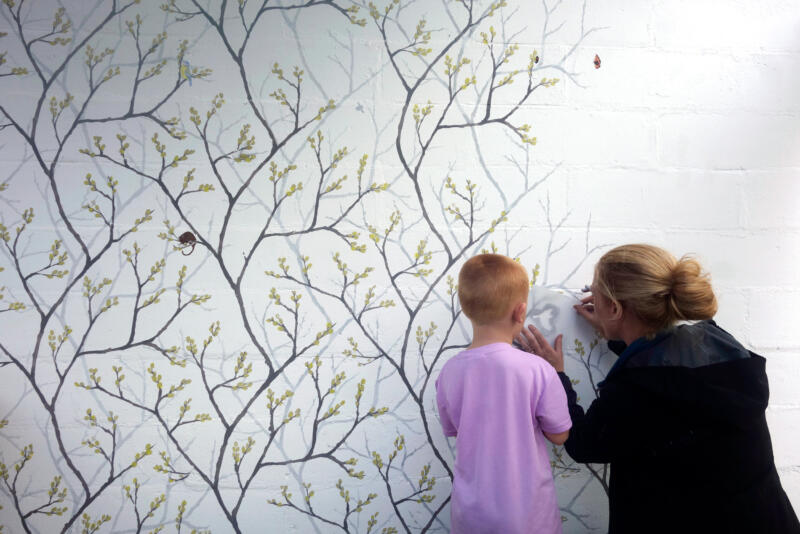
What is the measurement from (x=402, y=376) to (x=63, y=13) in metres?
1.45

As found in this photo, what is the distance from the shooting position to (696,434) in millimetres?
1286

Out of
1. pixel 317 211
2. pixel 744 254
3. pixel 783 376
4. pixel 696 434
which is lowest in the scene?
pixel 696 434

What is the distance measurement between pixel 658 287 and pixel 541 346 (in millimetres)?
400

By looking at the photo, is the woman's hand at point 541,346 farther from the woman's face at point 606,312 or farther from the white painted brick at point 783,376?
the white painted brick at point 783,376

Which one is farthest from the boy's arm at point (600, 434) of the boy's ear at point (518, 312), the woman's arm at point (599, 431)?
the boy's ear at point (518, 312)

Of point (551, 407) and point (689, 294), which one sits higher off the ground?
point (689, 294)

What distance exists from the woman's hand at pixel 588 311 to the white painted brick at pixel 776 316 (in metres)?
0.51

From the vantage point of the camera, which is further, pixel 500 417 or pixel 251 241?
pixel 251 241

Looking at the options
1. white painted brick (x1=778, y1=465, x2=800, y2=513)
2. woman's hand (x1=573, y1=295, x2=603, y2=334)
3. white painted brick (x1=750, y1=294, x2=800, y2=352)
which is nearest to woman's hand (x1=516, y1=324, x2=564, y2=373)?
woman's hand (x1=573, y1=295, x2=603, y2=334)

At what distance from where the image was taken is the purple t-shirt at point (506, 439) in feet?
4.36

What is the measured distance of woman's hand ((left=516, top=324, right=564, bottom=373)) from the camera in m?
Answer: 1.59

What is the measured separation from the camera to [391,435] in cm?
169

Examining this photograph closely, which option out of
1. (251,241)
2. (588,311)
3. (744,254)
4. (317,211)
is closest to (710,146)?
(744,254)

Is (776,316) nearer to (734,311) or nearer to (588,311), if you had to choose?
(734,311)
